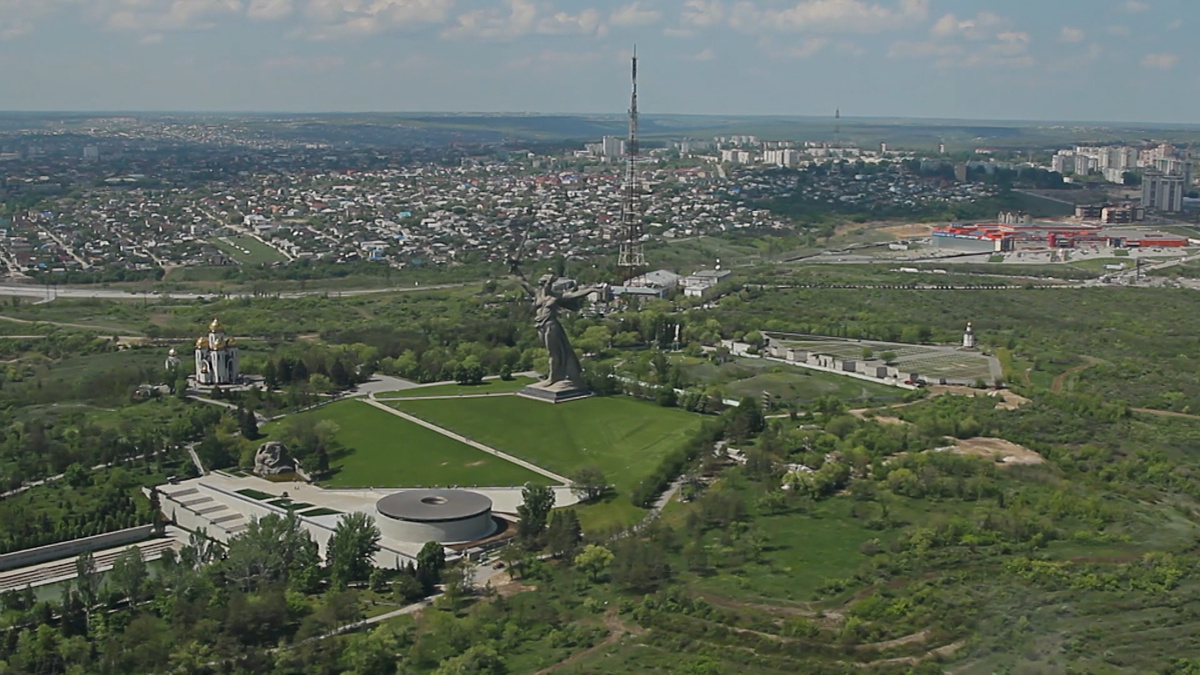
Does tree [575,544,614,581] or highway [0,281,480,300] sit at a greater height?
tree [575,544,614,581]

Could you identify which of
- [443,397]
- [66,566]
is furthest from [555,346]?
[66,566]

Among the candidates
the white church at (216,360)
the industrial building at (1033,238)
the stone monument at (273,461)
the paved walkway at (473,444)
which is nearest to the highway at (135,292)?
the white church at (216,360)

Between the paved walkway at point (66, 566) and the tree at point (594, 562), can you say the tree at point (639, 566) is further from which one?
the paved walkway at point (66, 566)

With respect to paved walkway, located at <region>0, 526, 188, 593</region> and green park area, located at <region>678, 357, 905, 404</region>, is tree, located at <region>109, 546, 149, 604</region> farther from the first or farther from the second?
green park area, located at <region>678, 357, 905, 404</region>

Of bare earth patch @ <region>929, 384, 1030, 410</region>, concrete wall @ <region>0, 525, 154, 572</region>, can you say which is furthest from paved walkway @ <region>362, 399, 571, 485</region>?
bare earth patch @ <region>929, 384, 1030, 410</region>

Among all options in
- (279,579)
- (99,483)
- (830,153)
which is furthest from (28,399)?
(830,153)

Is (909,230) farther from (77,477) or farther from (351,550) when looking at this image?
(351,550)
